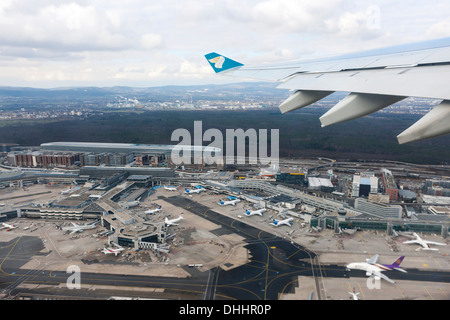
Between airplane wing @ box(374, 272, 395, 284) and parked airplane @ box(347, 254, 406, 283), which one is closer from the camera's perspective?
airplane wing @ box(374, 272, 395, 284)

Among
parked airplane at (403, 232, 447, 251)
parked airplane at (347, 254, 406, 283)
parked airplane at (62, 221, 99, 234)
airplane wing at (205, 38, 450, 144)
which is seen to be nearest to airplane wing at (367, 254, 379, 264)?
parked airplane at (347, 254, 406, 283)

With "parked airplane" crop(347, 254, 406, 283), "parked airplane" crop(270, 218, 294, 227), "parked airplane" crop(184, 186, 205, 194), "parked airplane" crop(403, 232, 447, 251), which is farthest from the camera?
"parked airplane" crop(184, 186, 205, 194)

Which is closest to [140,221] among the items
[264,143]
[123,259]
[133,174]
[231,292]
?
[123,259]

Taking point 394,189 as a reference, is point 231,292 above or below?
below

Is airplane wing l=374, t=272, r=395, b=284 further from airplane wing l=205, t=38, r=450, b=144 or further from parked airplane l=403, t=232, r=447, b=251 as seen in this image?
airplane wing l=205, t=38, r=450, b=144

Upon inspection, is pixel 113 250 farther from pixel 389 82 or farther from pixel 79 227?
pixel 389 82

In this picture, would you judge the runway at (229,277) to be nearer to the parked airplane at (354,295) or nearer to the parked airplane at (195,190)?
the parked airplane at (354,295)

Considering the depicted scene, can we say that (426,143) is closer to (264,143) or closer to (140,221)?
(264,143)
